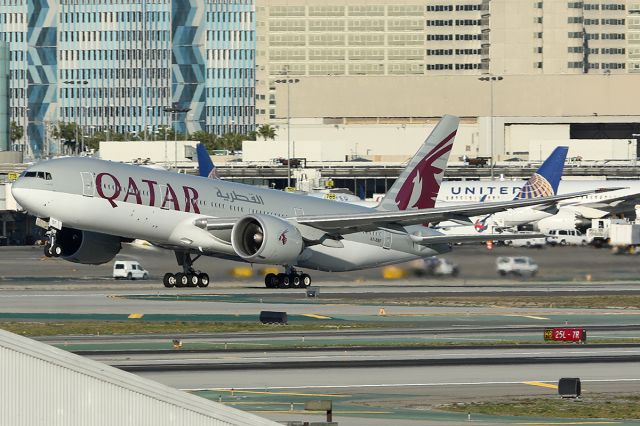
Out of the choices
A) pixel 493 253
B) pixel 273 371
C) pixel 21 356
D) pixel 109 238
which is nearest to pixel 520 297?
pixel 493 253

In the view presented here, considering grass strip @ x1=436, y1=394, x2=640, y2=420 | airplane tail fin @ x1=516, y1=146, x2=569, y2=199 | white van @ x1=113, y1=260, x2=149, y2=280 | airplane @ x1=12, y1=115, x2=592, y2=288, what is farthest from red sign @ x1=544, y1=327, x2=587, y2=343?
airplane tail fin @ x1=516, y1=146, x2=569, y2=199

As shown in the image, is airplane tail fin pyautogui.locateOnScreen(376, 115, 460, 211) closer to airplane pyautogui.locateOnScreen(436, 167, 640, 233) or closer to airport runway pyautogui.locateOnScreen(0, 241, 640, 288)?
airport runway pyautogui.locateOnScreen(0, 241, 640, 288)

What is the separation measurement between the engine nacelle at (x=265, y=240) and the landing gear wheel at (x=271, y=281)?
112 inches

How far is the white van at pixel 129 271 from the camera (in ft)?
267

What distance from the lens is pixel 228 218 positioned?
63594 millimetres

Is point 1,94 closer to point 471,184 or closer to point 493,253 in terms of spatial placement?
point 471,184

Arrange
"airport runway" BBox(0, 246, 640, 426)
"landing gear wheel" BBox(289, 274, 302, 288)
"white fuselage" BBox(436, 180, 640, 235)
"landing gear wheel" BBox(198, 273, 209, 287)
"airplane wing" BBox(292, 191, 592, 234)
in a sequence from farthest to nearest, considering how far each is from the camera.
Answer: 1. "white fuselage" BBox(436, 180, 640, 235)
2. "landing gear wheel" BBox(289, 274, 302, 288)
3. "landing gear wheel" BBox(198, 273, 209, 287)
4. "airplane wing" BBox(292, 191, 592, 234)
5. "airport runway" BBox(0, 246, 640, 426)

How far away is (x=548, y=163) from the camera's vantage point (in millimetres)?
119938

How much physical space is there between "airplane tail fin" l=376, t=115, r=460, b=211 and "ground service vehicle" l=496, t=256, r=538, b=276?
5.06 m

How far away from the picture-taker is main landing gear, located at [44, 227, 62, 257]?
204ft

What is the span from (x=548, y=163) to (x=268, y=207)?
191ft

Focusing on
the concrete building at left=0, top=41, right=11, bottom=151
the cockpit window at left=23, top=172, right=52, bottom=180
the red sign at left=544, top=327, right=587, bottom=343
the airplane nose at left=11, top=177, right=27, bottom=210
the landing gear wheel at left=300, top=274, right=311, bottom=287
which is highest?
the concrete building at left=0, top=41, right=11, bottom=151

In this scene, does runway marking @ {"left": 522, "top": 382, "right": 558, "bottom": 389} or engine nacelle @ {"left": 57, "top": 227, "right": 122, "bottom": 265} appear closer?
runway marking @ {"left": 522, "top": 382, "right": 558, "bottom": 389}

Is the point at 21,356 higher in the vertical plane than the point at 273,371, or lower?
higher
